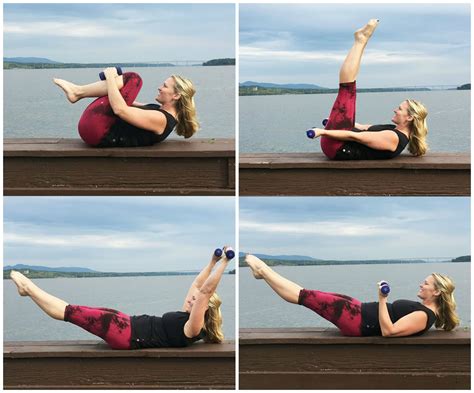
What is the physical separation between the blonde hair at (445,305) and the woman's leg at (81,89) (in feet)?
5.93

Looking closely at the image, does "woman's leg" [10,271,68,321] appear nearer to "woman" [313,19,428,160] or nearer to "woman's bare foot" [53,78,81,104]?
"woman's bare foot" [53,78,81,104]

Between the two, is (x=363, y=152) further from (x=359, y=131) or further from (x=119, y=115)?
(x=119, y=115)

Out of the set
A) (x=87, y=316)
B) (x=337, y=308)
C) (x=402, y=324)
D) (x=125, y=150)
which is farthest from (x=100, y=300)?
(x=402, y=324)

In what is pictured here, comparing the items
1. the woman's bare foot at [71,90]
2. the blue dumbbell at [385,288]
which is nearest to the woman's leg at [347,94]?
the blue dumbbell at [385,288]

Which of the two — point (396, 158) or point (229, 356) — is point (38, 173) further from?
point (396, 158)

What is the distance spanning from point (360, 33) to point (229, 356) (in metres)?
1.60

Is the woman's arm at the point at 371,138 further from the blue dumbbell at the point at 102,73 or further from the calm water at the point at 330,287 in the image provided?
the blue dumbbell at the point at 102,73

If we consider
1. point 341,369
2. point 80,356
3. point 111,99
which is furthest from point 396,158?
point 80,356

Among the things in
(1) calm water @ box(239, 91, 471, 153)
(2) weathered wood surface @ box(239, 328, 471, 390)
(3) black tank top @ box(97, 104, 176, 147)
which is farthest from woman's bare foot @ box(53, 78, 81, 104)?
(2) weathered wood surface @ box(239, 328, 471, 390)

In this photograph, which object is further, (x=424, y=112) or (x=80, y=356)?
(x=424, y=112)

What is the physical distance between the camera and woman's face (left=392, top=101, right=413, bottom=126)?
579cm

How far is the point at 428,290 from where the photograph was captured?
5656mm

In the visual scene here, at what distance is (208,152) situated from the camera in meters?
5.46

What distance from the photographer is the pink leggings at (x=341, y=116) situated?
18.5ft
